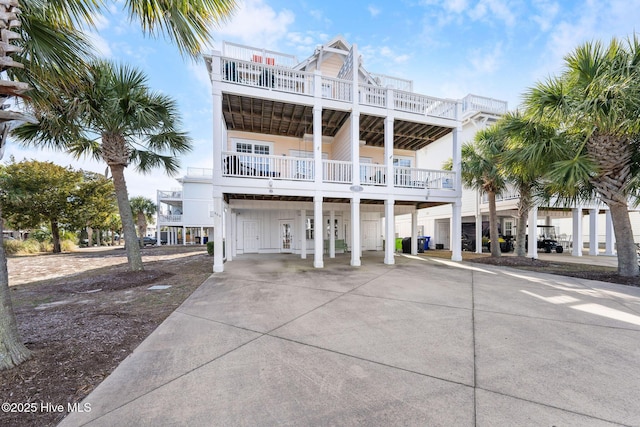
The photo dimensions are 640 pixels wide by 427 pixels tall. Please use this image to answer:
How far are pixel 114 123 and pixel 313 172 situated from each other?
21.4 feet

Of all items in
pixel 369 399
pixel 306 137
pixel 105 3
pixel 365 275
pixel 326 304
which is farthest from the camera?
pixel 306 137

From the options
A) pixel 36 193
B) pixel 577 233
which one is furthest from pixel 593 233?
pixel 36 193

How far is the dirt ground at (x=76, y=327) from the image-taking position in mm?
2332

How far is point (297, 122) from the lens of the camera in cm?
1167

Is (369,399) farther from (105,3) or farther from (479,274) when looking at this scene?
(479,274)

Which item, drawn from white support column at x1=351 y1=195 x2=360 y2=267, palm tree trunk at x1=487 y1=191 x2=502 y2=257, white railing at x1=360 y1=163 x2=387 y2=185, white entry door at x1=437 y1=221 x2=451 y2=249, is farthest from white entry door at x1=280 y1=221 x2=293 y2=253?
white entry door at x1=437 y1=221 x2=451 y2=249

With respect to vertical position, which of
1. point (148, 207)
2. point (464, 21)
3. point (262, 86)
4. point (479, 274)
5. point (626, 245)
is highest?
point (464, 21)

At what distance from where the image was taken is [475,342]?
3.43 m

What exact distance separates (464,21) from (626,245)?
9.14 m

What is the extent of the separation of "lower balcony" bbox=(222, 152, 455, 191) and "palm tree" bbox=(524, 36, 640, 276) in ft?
13.9

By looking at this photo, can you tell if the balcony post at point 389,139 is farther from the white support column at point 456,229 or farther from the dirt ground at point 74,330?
the dirt ground at point 74,330

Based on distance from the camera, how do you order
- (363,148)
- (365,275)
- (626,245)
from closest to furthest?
(626,245) → (365,275) → (363,148)

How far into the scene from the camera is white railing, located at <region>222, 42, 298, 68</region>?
1079cm

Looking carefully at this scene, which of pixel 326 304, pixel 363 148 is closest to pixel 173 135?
pixel 326 304
